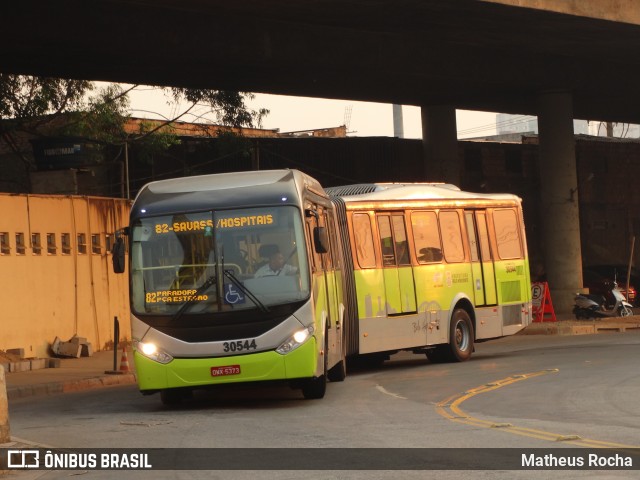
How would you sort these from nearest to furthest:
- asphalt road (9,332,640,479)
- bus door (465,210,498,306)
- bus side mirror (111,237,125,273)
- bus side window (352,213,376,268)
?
1. asphalt road (9,332,640,479)
2. bus side mirror (111,237,125,273)
3. bus side window (352,213,376,268)
4. bus door (465,210,498,306)

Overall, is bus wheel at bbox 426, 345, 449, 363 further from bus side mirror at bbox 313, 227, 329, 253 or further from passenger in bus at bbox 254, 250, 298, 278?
passenger in bus at bbox 254, 250, 298, 278

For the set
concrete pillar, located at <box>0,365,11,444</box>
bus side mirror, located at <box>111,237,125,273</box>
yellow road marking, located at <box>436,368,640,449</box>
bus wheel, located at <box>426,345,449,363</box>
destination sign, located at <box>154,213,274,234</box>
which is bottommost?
yellow road marking, located at <box>436,368,640,449</box>

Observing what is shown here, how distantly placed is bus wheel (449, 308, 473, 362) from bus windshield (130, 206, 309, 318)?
7793 mm

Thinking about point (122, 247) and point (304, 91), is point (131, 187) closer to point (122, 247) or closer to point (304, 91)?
point (304, 91)

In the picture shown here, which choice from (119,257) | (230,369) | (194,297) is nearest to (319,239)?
(194,297)

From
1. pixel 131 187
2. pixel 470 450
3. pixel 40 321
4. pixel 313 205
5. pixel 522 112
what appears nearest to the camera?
pixel 470 450

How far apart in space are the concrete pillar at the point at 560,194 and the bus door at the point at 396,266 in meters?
19.5

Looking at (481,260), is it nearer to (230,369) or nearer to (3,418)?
(230,369)

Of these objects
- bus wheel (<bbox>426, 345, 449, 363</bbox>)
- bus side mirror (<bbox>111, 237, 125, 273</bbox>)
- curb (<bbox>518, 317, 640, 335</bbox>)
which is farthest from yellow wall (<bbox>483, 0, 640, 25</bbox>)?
bus side mirror (<bbox>111, 237, 125, 273</bbox>)

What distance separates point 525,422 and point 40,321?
644 inches

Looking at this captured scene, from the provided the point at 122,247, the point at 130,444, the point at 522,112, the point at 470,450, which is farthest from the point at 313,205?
the point at 522,112

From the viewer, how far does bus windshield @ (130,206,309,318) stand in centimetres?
1609

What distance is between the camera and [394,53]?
1379 inches

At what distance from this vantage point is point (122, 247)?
1683 cm
